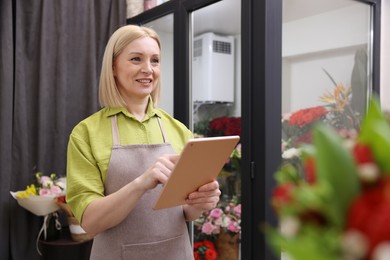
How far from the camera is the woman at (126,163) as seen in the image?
1187mm

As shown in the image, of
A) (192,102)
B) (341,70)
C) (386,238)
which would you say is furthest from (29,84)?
(386,238)

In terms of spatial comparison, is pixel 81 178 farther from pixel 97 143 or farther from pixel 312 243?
pixel 312 243

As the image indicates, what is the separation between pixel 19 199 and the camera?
7.86 ft

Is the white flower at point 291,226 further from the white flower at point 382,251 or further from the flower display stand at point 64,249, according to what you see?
the flower display stand at point 64,249

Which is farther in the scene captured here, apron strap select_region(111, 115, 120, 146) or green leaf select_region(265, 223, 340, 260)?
apron strap select_region(111, 115, 120, 146)

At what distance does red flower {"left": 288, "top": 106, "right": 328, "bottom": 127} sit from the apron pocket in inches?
35.8

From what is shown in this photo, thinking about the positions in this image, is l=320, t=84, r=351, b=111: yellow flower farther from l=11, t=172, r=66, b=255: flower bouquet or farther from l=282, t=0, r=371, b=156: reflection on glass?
l=11, t=172, r=66, b=255: flower bouquet

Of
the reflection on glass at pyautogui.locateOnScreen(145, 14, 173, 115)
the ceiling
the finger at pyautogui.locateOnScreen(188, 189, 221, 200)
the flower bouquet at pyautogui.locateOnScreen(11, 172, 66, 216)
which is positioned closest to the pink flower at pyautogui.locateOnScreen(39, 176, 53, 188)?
the flower bouquet at pyautogui.locateOnScreen(11, 172, 66, 216)

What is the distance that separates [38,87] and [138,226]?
5.72 feet

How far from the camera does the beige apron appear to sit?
4.14 feet

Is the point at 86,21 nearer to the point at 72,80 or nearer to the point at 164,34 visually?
the point at 72,80

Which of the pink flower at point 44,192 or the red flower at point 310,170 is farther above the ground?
the red flower at point 310,170

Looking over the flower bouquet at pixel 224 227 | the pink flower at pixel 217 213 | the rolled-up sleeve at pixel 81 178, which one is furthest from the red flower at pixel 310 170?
the pink flower at pixel 217 213

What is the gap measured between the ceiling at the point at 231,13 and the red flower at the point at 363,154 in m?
1.67
